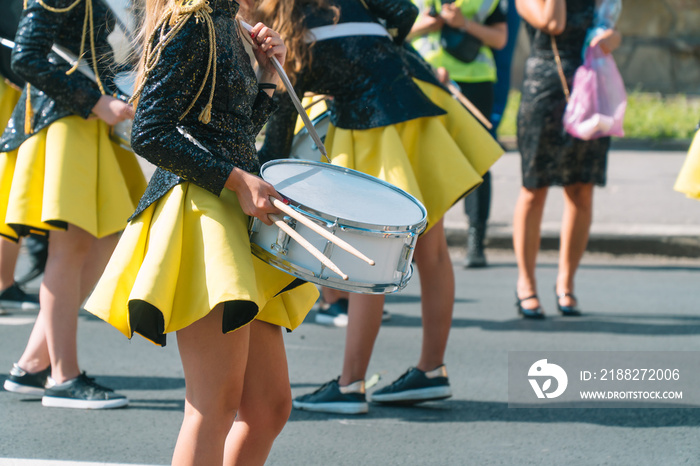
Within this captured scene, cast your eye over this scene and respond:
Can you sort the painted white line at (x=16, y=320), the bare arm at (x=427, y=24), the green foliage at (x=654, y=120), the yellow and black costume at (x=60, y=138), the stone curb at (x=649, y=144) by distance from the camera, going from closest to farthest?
the yellow and black costume at (x=60, y=138) < the painted white line at (x=16, y=320) < the bare arm at (x=427, y=24) < the stone curb at (x=649, y=144) < the green foliage at (x=654, y=120)

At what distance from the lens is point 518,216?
5570 mm

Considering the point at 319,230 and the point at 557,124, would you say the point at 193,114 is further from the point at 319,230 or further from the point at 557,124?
the point at 557,124

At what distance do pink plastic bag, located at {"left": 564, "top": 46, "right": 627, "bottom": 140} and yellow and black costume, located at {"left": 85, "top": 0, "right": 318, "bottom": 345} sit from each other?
10.7 ft

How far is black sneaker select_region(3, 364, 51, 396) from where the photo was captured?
4012mm

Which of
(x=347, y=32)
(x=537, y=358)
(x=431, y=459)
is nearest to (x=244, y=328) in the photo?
(x=431, y=459)

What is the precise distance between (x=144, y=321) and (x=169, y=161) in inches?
16.2

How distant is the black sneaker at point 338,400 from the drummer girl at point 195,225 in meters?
1.44

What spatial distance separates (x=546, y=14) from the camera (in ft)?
17.3

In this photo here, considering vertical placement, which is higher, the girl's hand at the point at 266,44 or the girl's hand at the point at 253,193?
the girl's hand at the point at 266,44

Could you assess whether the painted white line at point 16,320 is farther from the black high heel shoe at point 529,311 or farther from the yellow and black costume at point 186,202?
the yellow and black costume at point 186,202

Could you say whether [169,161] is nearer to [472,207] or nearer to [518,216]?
[518,216]

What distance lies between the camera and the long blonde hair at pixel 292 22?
3463 mm

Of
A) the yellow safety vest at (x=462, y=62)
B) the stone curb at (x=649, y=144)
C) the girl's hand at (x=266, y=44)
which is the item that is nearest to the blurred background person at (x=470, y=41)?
the yellow safety vest at (x=462, y=62)

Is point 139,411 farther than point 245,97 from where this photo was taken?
Yes
